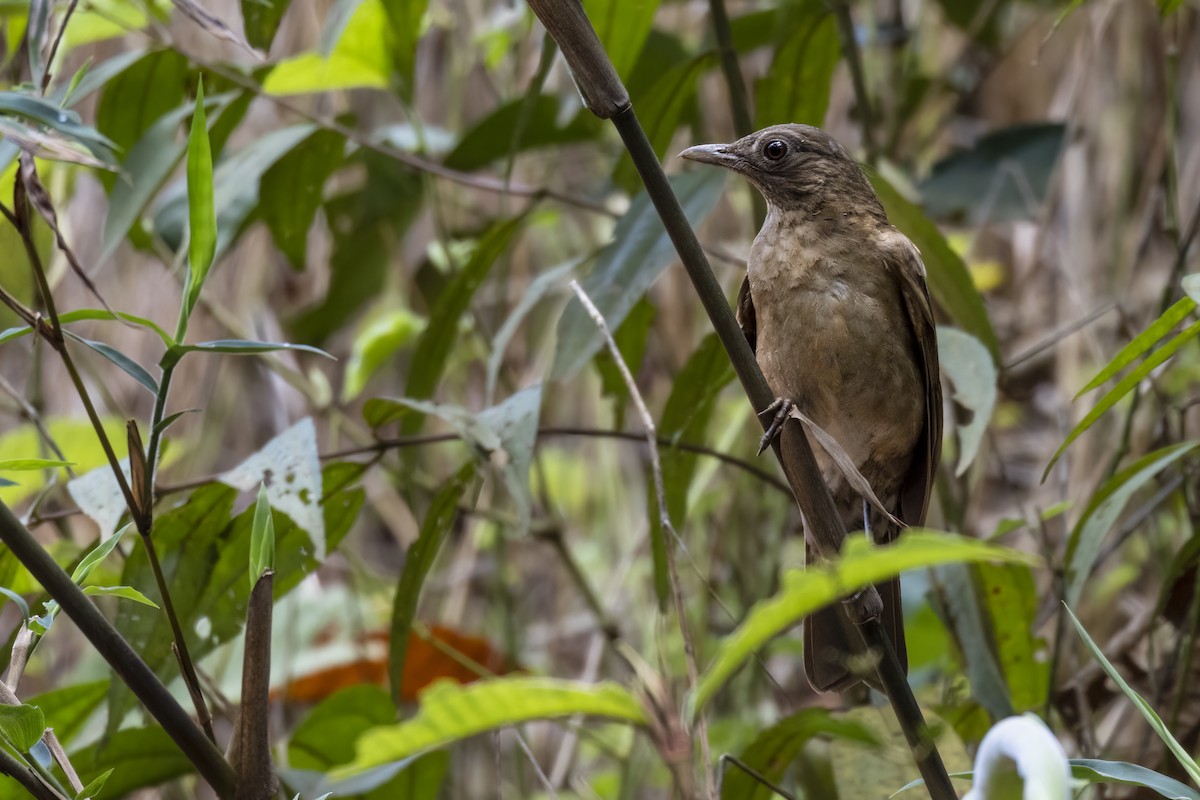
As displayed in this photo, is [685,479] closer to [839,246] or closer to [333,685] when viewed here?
[839,246]

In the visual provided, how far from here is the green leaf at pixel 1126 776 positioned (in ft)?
4.87

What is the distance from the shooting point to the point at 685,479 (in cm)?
269

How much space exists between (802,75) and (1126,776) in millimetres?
1786

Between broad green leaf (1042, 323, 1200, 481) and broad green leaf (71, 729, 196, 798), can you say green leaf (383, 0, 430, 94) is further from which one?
broad green leaf (1042, 323, 1200, 481)

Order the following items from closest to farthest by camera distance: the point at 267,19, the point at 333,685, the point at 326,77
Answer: the point at 267,19
the point at 326,77
the point at 333,685

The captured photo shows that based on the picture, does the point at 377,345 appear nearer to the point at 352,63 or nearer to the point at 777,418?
the point at 352,63

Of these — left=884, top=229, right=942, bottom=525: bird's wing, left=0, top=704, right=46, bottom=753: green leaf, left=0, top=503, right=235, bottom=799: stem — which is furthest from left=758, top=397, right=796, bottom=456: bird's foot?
left=0, top=704, right=46, bottom=753: green leaf

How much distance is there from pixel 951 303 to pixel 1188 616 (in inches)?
33.0

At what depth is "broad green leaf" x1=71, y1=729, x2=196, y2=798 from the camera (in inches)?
92.1

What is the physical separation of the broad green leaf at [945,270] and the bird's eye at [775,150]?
0.86 feet

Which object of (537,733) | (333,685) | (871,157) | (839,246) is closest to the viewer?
(839,246)

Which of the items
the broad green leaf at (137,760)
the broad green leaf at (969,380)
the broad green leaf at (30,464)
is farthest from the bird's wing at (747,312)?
the broad green leaf at (30,464)

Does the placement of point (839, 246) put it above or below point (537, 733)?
above

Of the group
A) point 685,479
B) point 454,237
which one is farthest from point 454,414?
point 454,237
